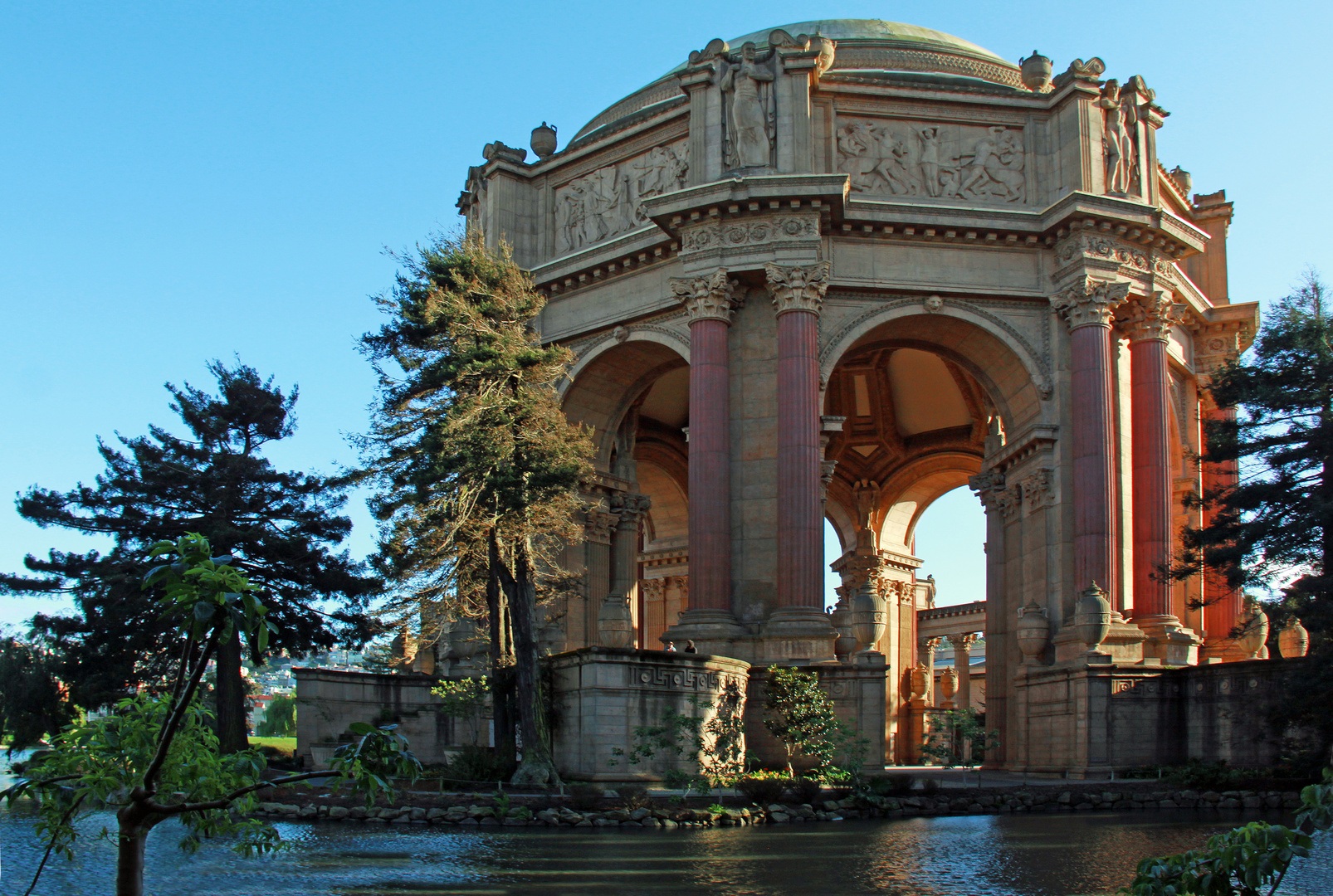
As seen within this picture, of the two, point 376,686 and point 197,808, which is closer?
point 197,808

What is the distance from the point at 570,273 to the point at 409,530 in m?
12.0

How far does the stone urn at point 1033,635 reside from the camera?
28.9m

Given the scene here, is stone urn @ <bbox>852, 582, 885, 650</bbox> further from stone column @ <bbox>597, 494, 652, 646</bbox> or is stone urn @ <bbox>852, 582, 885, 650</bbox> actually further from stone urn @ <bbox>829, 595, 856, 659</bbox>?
stone column @ <bbox>597, 494, 652, 646</bbox>

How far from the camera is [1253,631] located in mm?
28062

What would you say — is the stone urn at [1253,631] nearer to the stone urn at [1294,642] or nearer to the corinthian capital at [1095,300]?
the stone urn at [1294,642]

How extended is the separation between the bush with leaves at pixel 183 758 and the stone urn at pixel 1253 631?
907 inches

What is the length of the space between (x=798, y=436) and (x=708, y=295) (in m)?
4.22

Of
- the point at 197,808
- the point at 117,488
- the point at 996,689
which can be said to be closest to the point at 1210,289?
the point at 996,689

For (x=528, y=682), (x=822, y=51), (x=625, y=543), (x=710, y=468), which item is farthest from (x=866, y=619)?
(x=822, y=51)

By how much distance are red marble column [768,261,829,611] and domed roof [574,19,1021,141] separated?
7.25 m

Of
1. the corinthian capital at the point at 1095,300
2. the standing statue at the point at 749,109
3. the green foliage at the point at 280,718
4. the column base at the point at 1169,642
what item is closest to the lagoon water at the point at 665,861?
the column base at the point at 1169,642

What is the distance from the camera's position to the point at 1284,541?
24484 millimetres

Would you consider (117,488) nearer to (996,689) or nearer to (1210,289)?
(996,689)

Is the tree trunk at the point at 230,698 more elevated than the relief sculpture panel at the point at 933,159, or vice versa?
the relief sculpture panel at the point at 933,159
